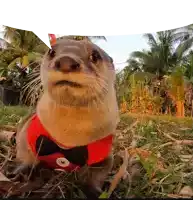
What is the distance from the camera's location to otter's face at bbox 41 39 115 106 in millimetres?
2562

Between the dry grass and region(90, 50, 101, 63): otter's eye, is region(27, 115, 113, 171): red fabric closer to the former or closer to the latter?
the dry grass

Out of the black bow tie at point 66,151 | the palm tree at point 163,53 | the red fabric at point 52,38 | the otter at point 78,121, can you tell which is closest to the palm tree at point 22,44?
the red fabric at point 52,38

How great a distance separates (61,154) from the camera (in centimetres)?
282

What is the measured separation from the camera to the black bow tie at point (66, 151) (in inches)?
110

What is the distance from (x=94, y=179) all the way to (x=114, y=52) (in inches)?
41.6

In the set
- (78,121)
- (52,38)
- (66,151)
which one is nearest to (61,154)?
(66,151)

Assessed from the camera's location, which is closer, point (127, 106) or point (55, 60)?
point (55, 60)

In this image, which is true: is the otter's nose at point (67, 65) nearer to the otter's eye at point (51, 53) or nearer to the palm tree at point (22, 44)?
the otter's eye at point (51, 53)

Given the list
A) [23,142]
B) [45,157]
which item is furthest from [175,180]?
[23,142]

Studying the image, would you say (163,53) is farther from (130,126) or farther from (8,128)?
(8,128)

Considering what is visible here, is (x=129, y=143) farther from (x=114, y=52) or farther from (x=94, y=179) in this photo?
(x=114, y=52)

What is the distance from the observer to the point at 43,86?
2.78 m

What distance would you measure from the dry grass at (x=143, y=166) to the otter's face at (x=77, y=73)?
1.20 feet

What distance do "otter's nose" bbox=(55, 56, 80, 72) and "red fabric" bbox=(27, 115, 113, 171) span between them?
1.86 feet
